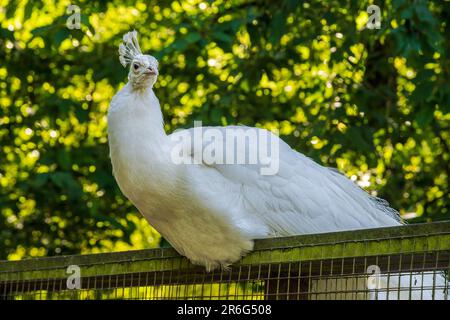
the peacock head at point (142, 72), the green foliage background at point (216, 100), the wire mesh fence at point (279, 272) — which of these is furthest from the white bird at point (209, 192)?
the green foliage background at point (216, 100)

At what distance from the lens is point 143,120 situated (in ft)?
18.2

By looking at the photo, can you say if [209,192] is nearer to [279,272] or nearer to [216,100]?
[279,272]

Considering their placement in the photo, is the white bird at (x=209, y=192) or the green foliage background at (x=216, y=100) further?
the green foliage background at (x=216, y=100)

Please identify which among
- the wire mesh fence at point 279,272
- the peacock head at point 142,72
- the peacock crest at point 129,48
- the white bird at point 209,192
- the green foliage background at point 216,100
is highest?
the green foliage background at point 216,100

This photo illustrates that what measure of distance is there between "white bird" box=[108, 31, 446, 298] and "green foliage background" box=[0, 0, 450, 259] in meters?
2.62

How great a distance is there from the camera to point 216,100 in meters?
9.44

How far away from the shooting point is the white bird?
5.38m

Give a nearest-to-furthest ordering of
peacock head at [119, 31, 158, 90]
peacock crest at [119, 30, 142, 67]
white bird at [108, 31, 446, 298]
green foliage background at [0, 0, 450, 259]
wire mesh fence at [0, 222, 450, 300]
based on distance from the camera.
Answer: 1. wire mesh fence at [0, 222, 450, 300]
2. white bird at [108, 31, 446, 298]
3. peacock head at [119, 31, 158, 90]
4. peacock crest at [119, 30, 142, 67]
5. green foliage background at [0, 0, 450, 259]

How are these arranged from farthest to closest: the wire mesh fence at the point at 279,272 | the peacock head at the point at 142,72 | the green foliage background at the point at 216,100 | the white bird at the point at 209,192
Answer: the green foliage background at the point at 216,100
the peacock head at the point at 142,72
the white bird at the point at 209,192
the wire mesh fence at the point at 279,272

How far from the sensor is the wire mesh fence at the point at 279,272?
4098 millimetres

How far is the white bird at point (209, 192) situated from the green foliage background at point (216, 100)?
2622 millimetres

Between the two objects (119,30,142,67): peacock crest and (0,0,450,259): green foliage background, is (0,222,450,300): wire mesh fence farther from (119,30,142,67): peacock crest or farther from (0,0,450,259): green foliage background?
(0,0,450,259): green foliage background

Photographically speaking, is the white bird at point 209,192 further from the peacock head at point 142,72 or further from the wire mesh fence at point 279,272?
the wire mesh fence at point 279,272

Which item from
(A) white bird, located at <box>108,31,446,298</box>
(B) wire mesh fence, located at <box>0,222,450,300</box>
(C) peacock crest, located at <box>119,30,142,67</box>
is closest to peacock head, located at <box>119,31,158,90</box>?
(A) white bird, located at <box>108,31,446,298</box>
